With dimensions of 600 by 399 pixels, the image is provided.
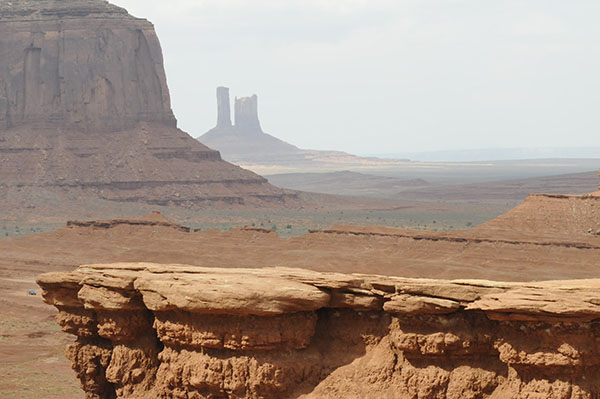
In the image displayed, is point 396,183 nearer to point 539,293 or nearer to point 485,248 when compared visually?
point 485,248

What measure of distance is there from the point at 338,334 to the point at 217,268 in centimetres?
224

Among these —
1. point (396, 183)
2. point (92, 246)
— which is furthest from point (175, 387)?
point (396, 183)

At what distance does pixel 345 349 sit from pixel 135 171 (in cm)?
9514

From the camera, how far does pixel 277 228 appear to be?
8619cm

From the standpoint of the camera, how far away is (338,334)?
15266 millimetres

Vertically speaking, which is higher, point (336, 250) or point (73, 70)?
point (73, 70)

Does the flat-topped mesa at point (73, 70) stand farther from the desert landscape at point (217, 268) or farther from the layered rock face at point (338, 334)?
the layered rock face at point (338, 334)

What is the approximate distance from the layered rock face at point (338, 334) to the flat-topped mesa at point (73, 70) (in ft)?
322

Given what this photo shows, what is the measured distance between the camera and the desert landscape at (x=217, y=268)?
1398cm

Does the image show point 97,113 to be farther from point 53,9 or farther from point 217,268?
point 217,268

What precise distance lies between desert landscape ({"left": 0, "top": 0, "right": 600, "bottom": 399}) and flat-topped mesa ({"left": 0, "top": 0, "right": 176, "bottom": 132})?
0.21 metres

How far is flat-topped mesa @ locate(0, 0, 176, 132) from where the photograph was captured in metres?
113

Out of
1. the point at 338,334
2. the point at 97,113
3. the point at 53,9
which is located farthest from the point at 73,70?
the point at 338,334

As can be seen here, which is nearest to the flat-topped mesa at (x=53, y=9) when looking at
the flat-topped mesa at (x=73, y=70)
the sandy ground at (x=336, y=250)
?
the flat-topped mesa at (x=73, y=70)
